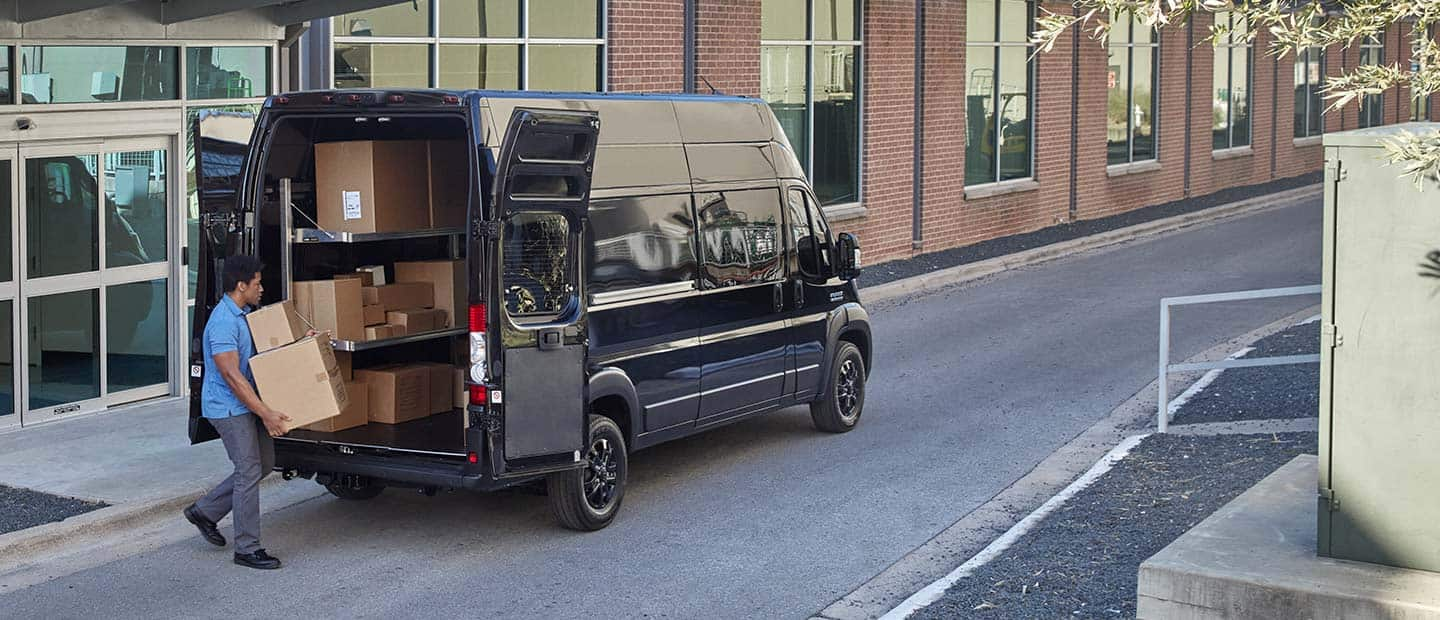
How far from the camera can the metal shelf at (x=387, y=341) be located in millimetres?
9500

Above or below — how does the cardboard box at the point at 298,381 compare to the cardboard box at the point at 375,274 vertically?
below

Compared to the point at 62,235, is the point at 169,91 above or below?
above

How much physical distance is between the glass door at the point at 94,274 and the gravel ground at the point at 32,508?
2090 millimetres

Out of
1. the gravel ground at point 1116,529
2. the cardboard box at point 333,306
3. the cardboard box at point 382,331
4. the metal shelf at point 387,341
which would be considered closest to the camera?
the gravel ground at point 1116,529

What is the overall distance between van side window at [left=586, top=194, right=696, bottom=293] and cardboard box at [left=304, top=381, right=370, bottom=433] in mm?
1559

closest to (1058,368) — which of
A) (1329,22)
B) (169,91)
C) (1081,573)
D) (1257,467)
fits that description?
(1257,467)

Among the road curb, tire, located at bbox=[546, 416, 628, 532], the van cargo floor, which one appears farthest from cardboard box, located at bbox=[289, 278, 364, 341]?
the road curb

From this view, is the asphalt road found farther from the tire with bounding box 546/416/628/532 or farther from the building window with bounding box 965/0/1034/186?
the building window with bounding box 965/0/1034/186

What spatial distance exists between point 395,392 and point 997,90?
1709 centimetres

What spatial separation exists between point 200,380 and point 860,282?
468 inches

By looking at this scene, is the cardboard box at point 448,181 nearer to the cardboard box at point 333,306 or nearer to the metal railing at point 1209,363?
the cardboard box at point 333,306

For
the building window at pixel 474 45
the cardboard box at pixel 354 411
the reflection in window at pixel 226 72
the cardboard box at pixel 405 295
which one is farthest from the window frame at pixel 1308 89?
the cardboard box at pixel 354 411

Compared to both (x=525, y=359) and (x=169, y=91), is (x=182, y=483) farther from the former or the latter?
(x=169, y=91)

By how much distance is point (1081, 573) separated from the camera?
27.7 feet
